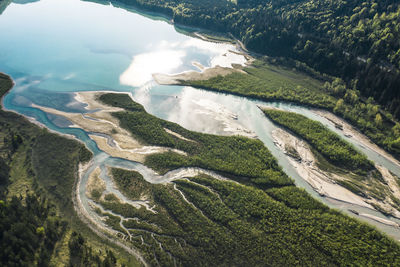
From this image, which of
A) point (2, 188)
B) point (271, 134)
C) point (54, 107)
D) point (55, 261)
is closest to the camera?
point (55, 261)

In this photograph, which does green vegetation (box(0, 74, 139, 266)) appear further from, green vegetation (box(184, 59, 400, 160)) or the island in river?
green vegetation (box(184, 59, 400, 160))

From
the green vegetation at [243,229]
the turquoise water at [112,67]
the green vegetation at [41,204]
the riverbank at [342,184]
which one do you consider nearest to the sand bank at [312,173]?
the riverbank at [342,184]

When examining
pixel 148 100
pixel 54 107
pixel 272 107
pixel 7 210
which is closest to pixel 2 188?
pixel 7 210

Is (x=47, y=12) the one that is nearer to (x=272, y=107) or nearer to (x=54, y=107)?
(x=54, y=107)

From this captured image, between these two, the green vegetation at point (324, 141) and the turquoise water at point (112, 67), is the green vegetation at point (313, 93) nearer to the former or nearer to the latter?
the turquoise water at point (112, 67)

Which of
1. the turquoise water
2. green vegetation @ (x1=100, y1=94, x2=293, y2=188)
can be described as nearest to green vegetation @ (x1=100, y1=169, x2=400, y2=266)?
green vegetation @ (x1=100, y1=94, x2=293, y2=188)

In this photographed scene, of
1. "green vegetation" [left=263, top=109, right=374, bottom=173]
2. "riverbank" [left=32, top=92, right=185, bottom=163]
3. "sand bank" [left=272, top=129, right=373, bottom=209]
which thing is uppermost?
"green vegetation" [left=263, top=109, right=374, bottom=173]

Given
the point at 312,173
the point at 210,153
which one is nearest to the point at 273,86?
the point at 312,173
